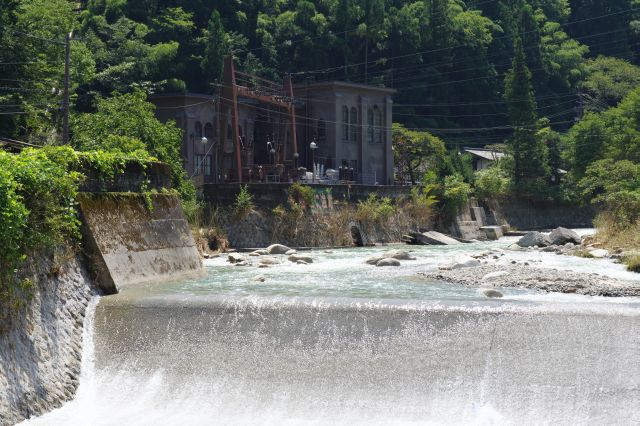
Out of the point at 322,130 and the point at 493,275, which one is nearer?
the point at 493,275

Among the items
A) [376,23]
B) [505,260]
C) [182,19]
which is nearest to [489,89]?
[376,23]

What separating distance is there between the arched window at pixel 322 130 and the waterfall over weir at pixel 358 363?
126 ft

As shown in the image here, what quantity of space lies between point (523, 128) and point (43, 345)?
167 ft

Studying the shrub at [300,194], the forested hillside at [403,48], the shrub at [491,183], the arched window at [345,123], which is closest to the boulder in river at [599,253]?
the shrub at [300,194]

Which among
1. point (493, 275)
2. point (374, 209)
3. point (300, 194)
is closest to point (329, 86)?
point (374, 209)

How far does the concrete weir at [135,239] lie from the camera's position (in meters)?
16.1

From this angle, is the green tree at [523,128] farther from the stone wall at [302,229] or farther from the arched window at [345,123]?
the stone wall at [302,229]

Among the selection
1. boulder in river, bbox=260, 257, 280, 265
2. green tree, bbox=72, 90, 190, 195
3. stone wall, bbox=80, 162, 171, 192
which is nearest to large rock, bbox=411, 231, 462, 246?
green tree, bbox=72, 90, 190, 195

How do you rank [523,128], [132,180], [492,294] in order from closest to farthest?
[492,294], [132,180], [523,128]

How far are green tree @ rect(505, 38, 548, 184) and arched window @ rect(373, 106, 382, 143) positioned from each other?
10.6 meters

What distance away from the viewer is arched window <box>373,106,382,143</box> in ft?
178

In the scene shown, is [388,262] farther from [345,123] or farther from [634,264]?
[345,123]

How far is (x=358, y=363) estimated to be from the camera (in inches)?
486

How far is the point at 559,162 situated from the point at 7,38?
1684 inches
